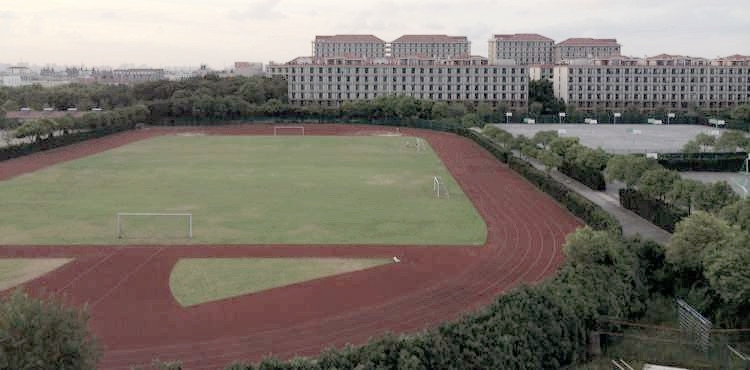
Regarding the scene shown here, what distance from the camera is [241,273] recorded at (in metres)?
25.5

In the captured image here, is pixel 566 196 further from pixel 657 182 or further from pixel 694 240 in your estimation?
pixel 694 240

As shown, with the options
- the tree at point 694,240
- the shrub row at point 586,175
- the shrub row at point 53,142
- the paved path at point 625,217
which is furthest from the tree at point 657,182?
the shrub row at point 53,142

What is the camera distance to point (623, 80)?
120 metres

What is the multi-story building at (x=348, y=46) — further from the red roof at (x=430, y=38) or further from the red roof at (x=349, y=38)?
the red roof at (x=430, y=38)

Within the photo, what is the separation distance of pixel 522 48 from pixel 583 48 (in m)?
13.7

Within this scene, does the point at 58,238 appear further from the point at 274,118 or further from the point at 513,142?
the point at 274,118

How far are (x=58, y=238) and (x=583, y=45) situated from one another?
155208mm

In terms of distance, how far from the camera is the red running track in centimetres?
1898

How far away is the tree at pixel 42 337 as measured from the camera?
13.2 m

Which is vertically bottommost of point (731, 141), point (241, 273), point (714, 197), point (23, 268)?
point (241, 273)

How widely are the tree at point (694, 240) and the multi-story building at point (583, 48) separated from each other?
152 metres

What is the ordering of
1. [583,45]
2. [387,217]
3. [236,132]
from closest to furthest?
[387,217] < [236,132] < [583,45]

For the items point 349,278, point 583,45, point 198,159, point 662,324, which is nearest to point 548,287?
point 662,324

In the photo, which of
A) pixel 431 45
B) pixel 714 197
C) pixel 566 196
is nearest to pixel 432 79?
pixel 431 45
